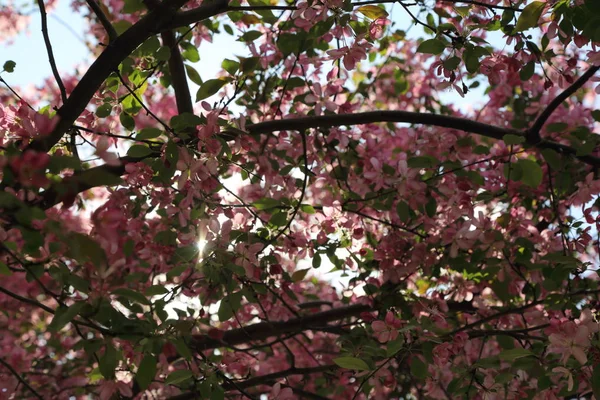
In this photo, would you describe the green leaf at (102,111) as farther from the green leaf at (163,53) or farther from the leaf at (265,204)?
the leaf at (265,204)

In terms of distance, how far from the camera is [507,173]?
2.29 meters

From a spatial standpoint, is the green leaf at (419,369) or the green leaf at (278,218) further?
the green leaf at (278,218)

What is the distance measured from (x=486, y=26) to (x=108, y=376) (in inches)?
59.3

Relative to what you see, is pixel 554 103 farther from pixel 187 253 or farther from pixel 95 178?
pixel 95 178

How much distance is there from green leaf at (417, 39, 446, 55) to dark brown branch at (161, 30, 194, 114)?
102 centimetres

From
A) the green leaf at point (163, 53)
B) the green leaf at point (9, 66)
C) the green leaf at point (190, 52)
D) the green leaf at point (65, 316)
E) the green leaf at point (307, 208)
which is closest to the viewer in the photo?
the green leaf at point (65, 316)

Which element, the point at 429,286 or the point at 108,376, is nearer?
the point at 108,376

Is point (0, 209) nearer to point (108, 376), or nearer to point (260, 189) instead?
point (108, 376)

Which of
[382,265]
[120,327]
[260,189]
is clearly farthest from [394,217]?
[120,327]

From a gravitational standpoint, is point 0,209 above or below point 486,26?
below

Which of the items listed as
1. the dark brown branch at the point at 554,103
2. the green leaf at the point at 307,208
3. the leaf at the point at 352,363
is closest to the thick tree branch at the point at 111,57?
the green leaf at the point at 307,208

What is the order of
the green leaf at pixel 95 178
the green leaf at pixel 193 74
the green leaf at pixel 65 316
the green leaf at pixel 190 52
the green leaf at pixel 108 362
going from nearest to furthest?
the green leaf at pixel 95 178
the green leaf at pixel 65 316
the green leaf at pixel 108 362
the green leaf at pixel 193 74
the green leaf at pixel 190 52

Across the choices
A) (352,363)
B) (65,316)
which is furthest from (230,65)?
(65,316)

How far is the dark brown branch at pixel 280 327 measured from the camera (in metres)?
2.86
